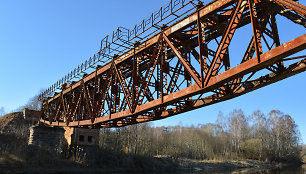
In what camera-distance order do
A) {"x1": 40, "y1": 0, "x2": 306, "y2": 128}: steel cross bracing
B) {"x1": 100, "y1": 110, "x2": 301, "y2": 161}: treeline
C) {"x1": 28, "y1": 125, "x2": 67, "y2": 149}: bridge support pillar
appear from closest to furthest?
{"x1": 40, "y1": 0, "x2": 306, "y2": 128}: steel cross bracing, {"x1": 28, "y1": 125, "x2": 67, "y2": 149}: bridge support pillar, {"x1": 100, "y1": 110, "x2": 301, "y2": 161}: treeline

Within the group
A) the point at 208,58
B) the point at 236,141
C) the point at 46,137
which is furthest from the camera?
the point at 236,141

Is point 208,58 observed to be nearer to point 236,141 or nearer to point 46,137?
point 46,137

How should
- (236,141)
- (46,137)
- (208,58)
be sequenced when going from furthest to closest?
1. (236,141)
2. (46,137)
3. (208,58)

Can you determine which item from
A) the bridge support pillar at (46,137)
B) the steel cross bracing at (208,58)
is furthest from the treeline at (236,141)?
the steel cross bracing at (208,58)

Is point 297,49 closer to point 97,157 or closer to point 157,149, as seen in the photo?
point 97,157

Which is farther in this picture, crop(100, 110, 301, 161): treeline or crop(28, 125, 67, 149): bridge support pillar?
crop(100, 110, 301, 161): treeline

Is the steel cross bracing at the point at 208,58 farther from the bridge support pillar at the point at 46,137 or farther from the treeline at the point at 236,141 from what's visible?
the treeline at the point at 236,141

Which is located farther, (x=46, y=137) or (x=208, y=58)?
(x=46, y=137)

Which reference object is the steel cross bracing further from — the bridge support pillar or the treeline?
the treeline

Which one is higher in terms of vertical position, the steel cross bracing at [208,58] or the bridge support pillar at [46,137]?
the steel cross bracing at [208,58]

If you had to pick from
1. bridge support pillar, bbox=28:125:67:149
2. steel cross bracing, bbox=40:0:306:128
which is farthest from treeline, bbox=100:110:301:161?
steel cross bracing, bbox=40:0:306:128

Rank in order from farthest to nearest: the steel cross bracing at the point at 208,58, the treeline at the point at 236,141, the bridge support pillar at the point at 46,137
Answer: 1. the treeline at the point at 236,141
2. the bridge support pillar at the point at 46,137
3. the steel cross bracing at the point at 208,58

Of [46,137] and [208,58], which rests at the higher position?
[208,58]

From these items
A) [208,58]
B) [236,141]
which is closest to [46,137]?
[208,58]
